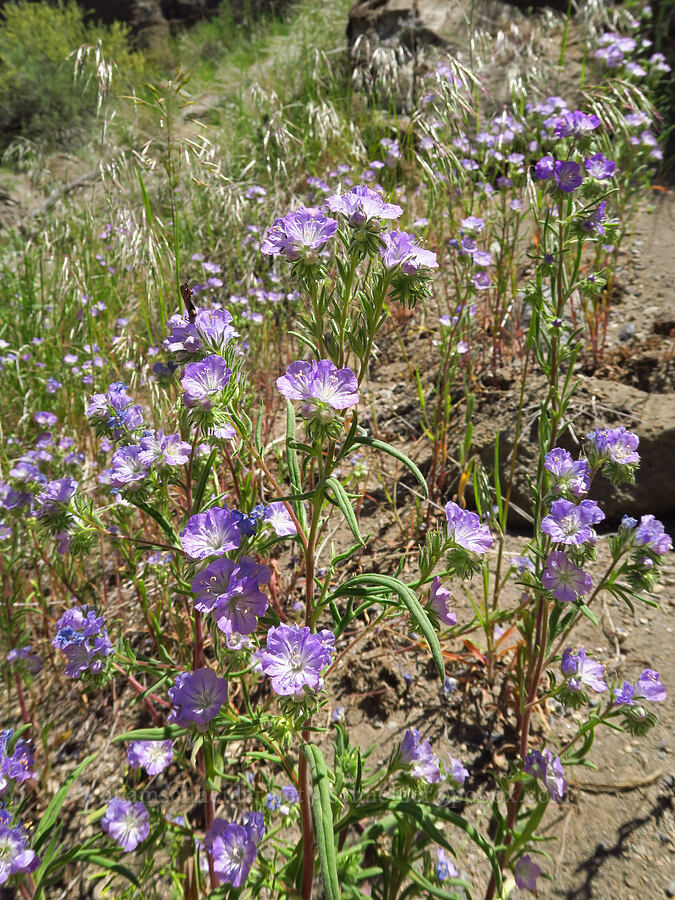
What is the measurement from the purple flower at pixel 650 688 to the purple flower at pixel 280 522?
3.28ft

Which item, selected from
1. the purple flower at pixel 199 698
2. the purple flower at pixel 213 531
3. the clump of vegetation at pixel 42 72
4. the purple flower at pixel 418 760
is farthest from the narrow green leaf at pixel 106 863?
the clump of vegetation at pixel 42 72

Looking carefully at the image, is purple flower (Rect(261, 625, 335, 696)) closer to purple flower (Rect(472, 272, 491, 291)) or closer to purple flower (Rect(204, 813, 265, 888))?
purple flower (Rect(204, 813, 265, 888))

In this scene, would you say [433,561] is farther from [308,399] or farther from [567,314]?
[567,314]

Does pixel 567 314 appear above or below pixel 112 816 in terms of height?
above

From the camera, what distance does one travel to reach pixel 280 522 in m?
1.38

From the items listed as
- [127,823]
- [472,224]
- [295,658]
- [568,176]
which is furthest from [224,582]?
[472,224]

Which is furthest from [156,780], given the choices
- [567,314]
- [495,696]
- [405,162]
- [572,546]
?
[405,162]

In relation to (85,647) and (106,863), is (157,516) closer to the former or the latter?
(85,647)

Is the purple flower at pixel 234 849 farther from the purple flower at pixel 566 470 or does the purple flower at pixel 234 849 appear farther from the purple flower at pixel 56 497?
the purple flower at pixel 566 470

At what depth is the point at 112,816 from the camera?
1442 mm

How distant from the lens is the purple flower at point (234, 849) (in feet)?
4.22

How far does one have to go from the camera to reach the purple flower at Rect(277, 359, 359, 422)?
40.5 inches

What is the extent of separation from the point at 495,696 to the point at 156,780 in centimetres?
126

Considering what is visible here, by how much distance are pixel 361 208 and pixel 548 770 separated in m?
1.43
